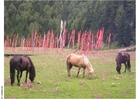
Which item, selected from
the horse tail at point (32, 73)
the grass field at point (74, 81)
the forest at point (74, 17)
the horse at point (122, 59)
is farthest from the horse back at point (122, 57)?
the horse tail at point (32, 73)

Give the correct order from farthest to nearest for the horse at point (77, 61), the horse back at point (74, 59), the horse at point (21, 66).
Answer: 1. the horse back at point (74, 59)
2. the horse at point (77, 61)
3. the horse at point (21, 66)

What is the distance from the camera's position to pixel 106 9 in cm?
1062

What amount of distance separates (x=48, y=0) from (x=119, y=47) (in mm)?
2735

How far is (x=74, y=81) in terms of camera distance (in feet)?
33.4

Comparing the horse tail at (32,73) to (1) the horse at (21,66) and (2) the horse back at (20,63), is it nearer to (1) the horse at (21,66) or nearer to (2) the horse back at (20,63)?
(1) the horse at (21,66)

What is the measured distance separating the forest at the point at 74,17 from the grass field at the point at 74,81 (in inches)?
28.5

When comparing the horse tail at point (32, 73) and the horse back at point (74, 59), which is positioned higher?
the horse back at point (74, 59)

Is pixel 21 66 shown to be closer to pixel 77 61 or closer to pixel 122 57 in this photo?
pixel 77 61

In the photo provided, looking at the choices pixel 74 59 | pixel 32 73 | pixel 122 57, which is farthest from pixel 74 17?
pixel 32 73

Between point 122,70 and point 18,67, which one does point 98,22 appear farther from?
point 18,67

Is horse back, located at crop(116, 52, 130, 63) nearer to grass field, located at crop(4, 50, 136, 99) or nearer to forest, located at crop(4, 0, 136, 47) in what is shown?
grass field, located at crop(4, 50, 136, 99)

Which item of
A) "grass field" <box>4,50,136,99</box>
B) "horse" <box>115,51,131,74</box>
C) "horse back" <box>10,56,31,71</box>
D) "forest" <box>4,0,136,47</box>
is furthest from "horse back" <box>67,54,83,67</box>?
"horse back" <box>10,56,31,71</box>

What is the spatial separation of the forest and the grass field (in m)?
0.72

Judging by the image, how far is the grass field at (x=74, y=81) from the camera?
9.68 meters
